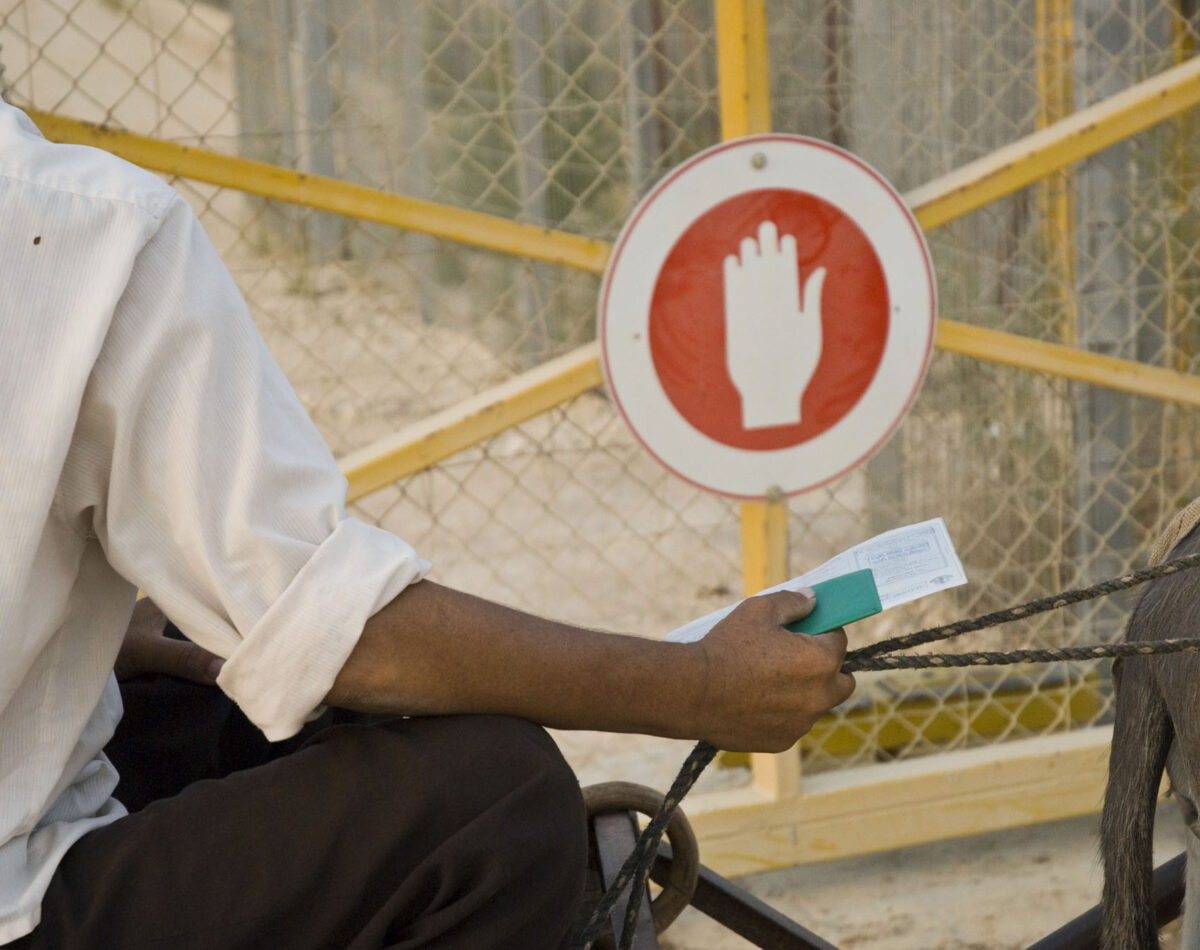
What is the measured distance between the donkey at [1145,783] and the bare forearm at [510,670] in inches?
21.4

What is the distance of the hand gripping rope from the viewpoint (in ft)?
4.17

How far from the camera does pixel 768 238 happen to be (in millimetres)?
2549

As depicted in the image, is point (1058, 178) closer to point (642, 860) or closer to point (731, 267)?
point (731, 267)

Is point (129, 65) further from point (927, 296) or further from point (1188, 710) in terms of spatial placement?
point (1188, 710)

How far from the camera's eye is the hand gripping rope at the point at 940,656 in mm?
1271

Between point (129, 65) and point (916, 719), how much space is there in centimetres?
236

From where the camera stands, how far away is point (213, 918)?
1144 millimetres

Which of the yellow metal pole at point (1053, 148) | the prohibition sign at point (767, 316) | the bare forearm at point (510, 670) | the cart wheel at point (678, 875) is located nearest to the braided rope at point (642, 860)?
the bare forearm at point (510, 670)

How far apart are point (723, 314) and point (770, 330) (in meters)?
0.10

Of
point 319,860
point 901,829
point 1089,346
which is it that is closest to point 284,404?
point 319,860

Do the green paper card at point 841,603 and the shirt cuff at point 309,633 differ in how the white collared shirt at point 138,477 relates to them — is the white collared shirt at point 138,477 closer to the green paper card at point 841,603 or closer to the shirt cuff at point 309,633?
the shirt cuff at point 309,633

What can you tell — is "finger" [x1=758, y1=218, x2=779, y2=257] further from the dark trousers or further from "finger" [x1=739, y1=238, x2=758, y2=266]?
the dark trousers

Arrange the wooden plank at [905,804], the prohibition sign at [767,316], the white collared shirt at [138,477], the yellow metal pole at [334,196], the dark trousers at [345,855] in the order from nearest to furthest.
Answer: the white collared shirt at [138,477] → the dark trousers at [345,855] → the yellow metal pole at [334,196] → the prohibition sign at [767,316] → the wooden plank at [905,804]

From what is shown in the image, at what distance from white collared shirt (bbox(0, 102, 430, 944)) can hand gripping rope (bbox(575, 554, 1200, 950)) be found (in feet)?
1.37
